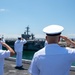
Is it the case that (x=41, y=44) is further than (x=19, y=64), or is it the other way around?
(x=41, y=44)

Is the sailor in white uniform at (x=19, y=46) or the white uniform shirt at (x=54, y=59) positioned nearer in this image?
the white uniform shirt at (x=54, y=59)

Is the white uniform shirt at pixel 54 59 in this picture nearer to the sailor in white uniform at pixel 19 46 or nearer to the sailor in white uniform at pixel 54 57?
the sailor in white uniform at pixel 54 57

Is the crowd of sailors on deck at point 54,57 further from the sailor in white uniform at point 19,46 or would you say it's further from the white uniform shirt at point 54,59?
the sailor in white uniform at point 19,46

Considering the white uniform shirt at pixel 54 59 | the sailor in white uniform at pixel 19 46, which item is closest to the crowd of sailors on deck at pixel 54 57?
the white uniform shirt at pixel 54 59

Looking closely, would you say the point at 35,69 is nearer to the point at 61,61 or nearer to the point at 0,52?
the point at 61,61

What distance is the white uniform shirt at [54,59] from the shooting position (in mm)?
2811

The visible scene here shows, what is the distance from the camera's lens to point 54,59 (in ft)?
9.21

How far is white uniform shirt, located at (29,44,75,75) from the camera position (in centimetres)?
281

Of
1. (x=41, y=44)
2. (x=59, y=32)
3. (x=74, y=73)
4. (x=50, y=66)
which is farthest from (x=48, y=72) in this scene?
(x=41, y=44)

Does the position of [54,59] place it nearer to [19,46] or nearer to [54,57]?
[54,57]

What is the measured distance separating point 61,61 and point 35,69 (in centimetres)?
35

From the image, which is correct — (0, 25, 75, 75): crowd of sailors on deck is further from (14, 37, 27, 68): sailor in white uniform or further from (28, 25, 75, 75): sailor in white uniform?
(14, 37, 27, 68): sailor in white uniform

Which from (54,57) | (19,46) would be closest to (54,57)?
(54,57)

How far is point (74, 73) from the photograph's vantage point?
10.9 meters
